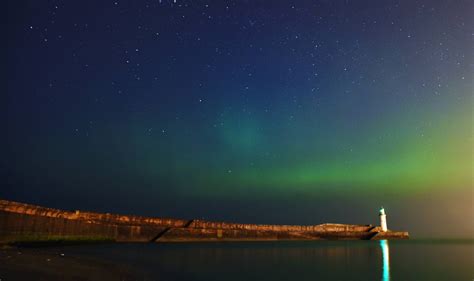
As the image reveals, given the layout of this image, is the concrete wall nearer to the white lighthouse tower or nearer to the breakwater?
the breakwater

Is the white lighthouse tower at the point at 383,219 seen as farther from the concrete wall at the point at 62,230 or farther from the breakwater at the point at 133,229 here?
the concrete wall at the point at 62,230

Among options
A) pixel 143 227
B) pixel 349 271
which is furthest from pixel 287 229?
pixel 349 271

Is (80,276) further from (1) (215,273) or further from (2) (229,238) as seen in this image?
(2) (229,238)

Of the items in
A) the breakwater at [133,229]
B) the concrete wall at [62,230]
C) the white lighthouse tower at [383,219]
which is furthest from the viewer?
the white lighthouse tower at [383,219]

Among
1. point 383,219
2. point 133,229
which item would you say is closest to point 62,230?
point 133,229

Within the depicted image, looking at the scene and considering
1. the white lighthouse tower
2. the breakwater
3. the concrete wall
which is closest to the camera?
the concrete wall

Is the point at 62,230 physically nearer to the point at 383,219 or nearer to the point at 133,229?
the point at 133,229

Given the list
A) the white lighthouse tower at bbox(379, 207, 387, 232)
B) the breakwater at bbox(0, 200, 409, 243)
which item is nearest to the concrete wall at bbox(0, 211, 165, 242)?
the breakwater at bbox(0, 200, 409, 243)

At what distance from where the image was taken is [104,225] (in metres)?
30.5

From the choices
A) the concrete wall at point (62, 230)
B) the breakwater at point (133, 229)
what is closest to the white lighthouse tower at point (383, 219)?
the breakwater at point (133, 229)

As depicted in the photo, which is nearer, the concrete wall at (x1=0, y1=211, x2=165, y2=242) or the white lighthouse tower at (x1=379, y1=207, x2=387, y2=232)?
the concrete wall at (x1=0, y1=211, x2=165, y2=242)

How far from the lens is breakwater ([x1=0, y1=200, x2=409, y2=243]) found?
1763 centimetres

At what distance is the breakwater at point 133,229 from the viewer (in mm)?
17630

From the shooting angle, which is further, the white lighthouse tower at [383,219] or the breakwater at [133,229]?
the white lighthouse tower at [383,219]
